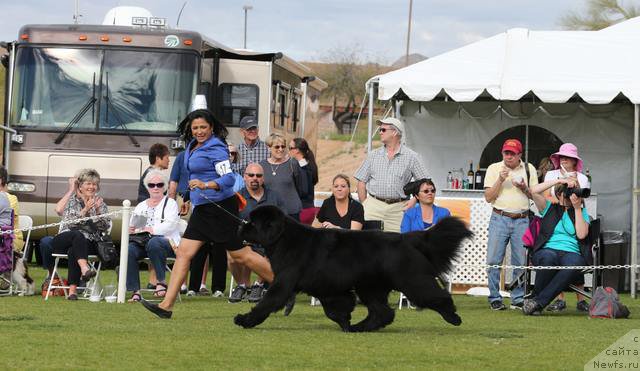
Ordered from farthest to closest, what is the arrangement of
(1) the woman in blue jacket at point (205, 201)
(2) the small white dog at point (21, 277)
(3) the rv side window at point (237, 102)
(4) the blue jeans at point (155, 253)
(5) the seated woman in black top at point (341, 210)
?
(3) the rv side window at point (237, 102), (2) the small white dog at point (21, 277), (4) the blue jeans at point (155, 253), (5) the seated woman in black top at point (341, 210), (1) the woman in blue jacket at point (205, 201)

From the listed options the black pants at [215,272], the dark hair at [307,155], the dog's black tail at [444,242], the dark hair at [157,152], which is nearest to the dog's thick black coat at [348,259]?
the dog's black tail at [444,242]

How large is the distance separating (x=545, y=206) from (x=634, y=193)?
109 inches

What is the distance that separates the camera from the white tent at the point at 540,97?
48.0 feet

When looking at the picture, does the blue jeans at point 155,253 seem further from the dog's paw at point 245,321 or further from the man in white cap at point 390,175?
the dog's paw at point 245,321

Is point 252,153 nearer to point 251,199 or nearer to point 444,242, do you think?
point 251,199

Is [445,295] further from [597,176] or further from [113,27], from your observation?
[113,27]

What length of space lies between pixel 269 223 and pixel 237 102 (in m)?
7.73

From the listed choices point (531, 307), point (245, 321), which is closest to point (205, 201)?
point (245, 321)

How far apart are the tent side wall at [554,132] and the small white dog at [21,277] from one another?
6119 millimetres

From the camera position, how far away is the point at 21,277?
12852 mm

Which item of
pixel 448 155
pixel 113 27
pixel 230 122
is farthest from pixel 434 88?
pixel 113 27

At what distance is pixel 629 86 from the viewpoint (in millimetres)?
14375

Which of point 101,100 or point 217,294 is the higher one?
point 101,100

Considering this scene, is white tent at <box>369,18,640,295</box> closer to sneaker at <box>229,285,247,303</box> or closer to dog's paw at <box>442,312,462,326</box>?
sneaker at <box>229,285,247,303</box>
